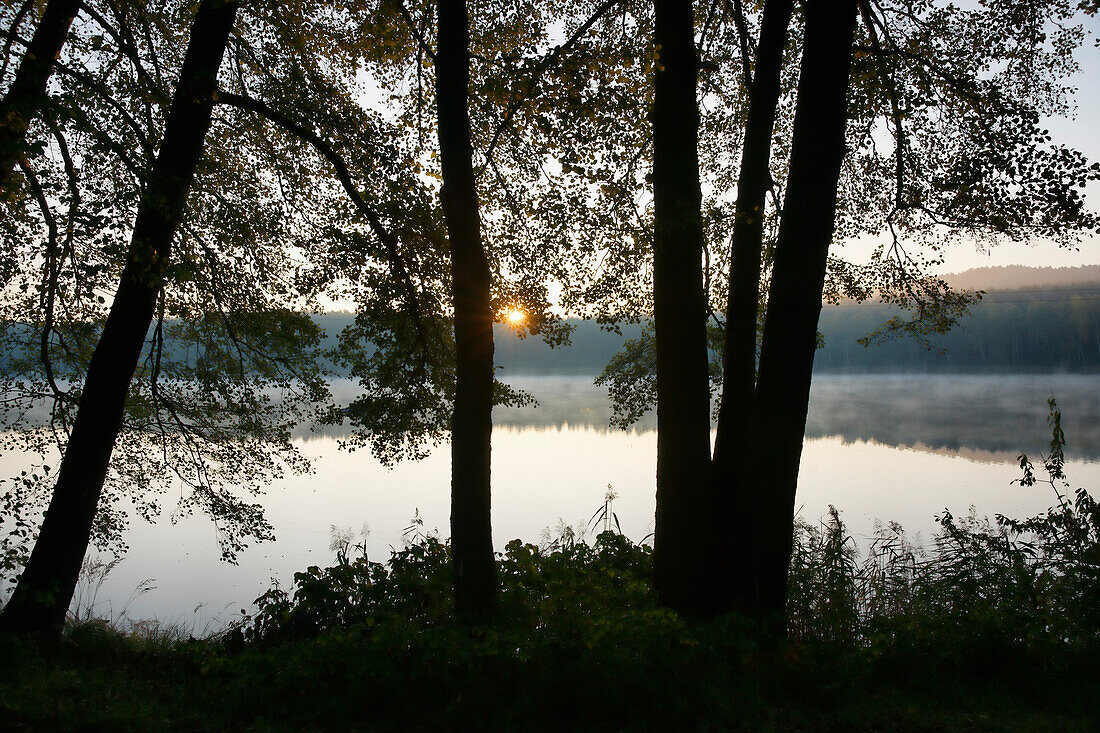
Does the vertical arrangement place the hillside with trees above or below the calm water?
above

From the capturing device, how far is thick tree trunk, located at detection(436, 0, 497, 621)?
464 centimetres

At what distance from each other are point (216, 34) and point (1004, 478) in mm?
18357

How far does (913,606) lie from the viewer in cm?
510

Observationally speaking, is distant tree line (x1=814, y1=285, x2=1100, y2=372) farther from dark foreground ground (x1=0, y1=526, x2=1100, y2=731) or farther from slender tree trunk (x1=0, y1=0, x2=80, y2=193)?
slender tree trunk (x1=0, y1=0, x2=80, y2=193)

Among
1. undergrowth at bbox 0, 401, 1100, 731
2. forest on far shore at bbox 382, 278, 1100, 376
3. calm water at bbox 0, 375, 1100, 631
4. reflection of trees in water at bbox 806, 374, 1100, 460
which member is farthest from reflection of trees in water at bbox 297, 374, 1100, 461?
undergrowth at bbox 0, 401, 1100, 731

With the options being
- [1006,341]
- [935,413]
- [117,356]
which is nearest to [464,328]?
[117,356]

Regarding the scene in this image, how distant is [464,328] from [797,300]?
242cm

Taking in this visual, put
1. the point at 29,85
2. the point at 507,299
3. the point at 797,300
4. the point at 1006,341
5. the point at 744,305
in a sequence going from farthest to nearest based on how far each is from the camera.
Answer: the point at 1006,341 < the point at 507,299 < the point at 744,305 < the point at 797,300 < the point at 29,85

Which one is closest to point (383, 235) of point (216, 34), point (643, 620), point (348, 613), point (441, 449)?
point (216, 34)

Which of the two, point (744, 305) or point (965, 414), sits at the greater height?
point (744, 305)

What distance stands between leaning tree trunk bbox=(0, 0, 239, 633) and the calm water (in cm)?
371

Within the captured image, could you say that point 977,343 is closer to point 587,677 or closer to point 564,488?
point 564,488

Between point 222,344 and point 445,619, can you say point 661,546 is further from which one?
point 222,344

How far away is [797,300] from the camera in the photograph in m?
4.83
